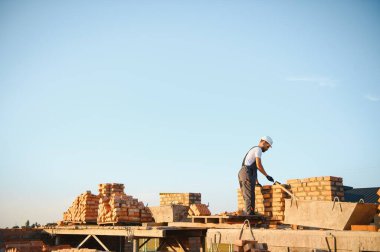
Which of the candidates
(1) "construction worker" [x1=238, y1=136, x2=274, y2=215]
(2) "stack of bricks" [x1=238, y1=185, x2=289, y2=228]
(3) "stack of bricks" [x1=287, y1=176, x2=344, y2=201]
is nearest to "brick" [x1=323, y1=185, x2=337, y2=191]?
(3) "stack of bricks" [x1=287, y1=176, x2=344, y2=201]

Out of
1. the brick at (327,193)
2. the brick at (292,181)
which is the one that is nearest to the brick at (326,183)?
the brick at (327,193)

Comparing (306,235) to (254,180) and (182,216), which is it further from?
(182,216)

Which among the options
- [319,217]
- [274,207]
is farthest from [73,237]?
[319,217]

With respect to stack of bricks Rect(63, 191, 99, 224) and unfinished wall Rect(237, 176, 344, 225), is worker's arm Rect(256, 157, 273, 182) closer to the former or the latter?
unfinished wall Rect(237, 176, 344, 225)

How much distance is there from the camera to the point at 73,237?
53.7ft

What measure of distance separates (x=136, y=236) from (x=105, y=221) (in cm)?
327

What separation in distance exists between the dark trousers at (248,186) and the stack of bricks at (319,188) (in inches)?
53.9

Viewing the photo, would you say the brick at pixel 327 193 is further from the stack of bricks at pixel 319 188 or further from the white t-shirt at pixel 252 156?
the white t-shirt at pixel 252 156

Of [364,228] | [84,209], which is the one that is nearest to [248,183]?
[364,228]

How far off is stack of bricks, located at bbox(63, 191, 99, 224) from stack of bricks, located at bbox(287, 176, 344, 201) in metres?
9.37

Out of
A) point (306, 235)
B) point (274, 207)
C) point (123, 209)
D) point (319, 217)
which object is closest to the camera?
point (306, 235)

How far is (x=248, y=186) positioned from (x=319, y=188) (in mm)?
1817

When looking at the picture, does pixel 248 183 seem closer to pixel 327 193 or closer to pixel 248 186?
pixel 248 186

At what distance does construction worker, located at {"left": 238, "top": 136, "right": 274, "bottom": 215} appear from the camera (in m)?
7.68
